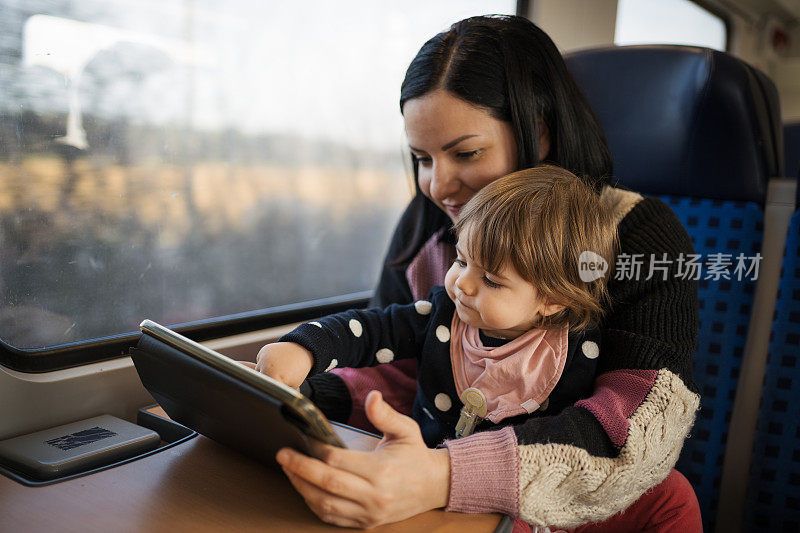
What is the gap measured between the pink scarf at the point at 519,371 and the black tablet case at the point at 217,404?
0.38 meters

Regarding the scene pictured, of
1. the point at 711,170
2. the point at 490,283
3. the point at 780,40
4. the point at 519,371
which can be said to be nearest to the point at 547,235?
the point at 490,283

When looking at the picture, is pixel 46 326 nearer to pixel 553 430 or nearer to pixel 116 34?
pixel 116 34

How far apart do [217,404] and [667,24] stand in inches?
155

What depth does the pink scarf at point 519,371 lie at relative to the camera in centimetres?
105

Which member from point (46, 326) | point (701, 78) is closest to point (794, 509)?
point (701, 78)

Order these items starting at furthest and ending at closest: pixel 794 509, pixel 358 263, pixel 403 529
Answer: pixel 358 263 < pixel 794 509 < pixel 403 529

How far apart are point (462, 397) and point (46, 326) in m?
0.78

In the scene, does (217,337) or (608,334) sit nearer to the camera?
(608,334)

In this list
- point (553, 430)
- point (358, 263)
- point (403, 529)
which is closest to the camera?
point (403, 529)

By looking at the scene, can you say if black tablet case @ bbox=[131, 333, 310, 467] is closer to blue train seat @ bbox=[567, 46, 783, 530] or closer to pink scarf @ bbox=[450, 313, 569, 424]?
pink scarf @ bbox=[450, 313, 569, 424]

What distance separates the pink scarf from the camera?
105 centimetres

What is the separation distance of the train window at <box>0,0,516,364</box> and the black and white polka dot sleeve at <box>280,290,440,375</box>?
489 millimetres

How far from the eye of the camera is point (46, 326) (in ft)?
3.98

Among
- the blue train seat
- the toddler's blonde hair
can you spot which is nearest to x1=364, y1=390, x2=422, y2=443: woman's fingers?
the toddler's blonde hair
